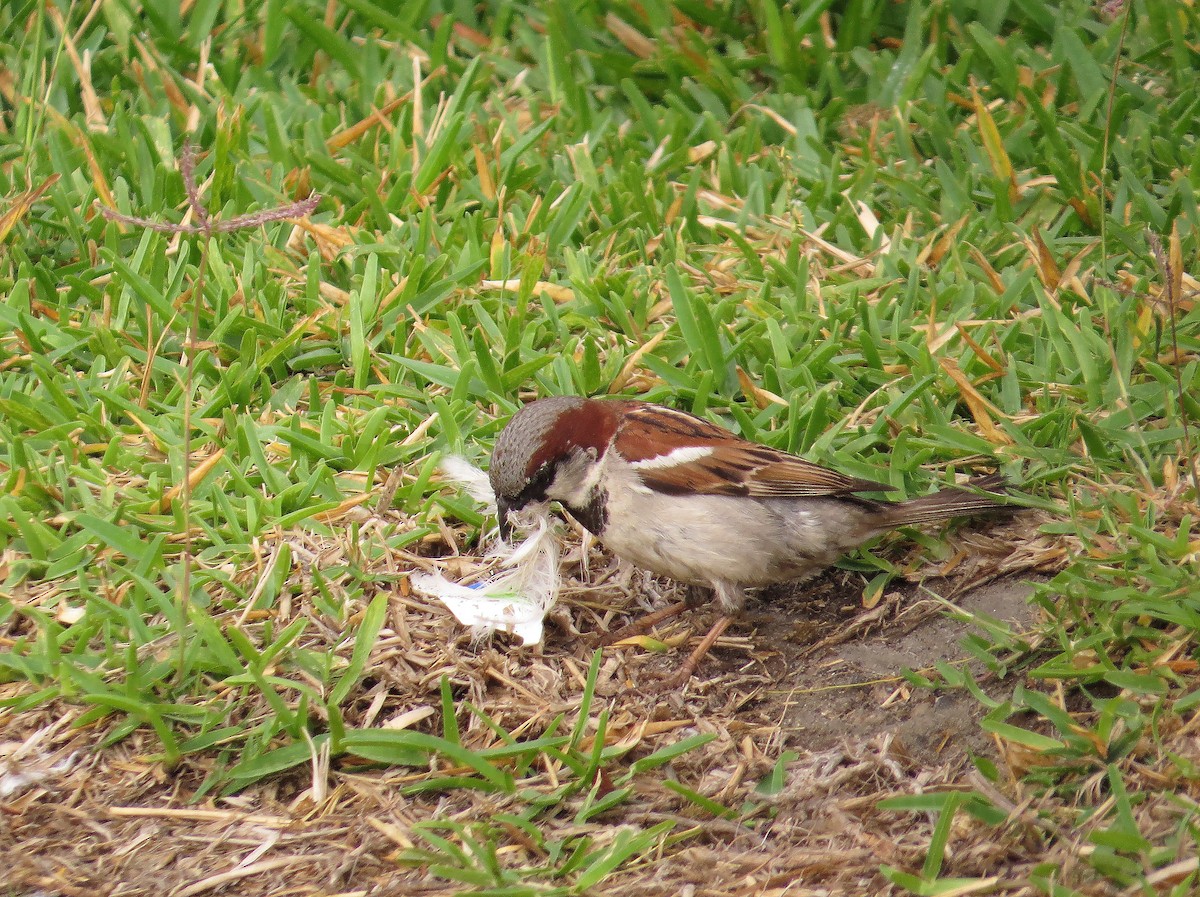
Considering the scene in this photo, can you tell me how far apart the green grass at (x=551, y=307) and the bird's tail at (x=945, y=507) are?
12cm

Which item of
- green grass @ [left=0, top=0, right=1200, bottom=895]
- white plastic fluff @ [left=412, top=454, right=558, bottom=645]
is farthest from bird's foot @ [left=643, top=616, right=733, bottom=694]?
green grass @ [left=0, top=0, right=1200, bottom=895]

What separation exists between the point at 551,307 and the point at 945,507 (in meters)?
1.50

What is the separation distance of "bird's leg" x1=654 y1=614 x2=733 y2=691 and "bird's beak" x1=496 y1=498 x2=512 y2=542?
60 centimetres

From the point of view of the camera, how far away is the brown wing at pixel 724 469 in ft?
11.3

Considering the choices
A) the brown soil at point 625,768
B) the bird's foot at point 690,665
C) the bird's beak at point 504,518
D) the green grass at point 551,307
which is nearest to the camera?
the brown soil at point 625,768

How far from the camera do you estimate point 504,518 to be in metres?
3.49

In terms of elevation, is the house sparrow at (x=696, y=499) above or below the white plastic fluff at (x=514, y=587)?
above

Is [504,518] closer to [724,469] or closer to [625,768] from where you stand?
[724,469]

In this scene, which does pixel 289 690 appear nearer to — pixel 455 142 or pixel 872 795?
pixel 872 795

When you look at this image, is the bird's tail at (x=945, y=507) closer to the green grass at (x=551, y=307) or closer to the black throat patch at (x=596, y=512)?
the green grass at (x=551, y=307)

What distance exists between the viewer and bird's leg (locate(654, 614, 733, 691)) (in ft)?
10.8

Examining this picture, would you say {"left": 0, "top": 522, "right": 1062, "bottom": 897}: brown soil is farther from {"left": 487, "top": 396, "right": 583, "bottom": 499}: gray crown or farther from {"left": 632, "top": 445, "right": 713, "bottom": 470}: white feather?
{"left": 632, "top": 445, "right": 713, "bottom": 470}: white feather

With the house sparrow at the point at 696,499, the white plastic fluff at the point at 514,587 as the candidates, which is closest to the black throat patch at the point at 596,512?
the house sparrow at the point at 696,499

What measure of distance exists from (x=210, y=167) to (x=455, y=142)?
3.04 ft
